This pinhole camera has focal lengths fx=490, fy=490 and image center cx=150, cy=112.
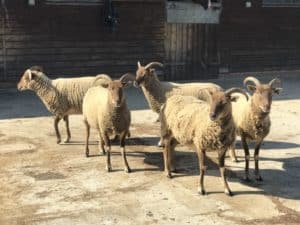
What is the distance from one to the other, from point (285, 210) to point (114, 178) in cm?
311

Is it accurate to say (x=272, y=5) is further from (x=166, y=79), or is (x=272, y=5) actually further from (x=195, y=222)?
(x=195, y=222)

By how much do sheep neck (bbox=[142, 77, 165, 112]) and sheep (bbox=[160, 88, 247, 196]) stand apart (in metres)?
1.86

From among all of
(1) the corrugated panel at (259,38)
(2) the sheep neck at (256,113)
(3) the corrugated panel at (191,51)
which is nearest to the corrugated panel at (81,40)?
(3) the corrugated panel at (191,51)

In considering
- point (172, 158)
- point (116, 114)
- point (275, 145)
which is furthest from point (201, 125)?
point (275, 145)

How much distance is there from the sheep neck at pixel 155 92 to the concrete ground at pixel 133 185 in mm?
961

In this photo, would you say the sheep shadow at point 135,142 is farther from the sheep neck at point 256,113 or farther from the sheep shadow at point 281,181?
the sheep neck at point 256,113

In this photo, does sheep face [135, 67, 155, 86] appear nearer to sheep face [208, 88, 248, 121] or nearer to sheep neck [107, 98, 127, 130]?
sheep neck [107, 98, 127, 130]

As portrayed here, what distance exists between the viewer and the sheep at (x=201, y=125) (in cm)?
795

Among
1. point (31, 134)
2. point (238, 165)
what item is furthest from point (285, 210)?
point (31, 134)

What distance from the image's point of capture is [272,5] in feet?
67.4

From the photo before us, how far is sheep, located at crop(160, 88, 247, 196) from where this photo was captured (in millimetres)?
7945

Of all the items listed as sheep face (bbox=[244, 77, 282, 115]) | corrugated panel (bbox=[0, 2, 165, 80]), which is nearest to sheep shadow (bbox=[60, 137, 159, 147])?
sheep face (bbox=[244, 77, 282, 115])

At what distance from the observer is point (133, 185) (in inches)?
343

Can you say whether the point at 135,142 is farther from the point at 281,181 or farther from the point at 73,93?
the point at 281,181
